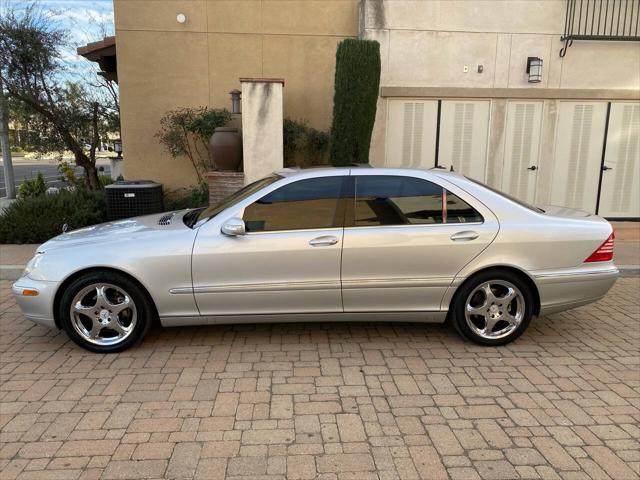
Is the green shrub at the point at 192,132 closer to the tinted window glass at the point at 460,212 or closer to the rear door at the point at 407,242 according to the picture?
the rear door at the point at 407,242

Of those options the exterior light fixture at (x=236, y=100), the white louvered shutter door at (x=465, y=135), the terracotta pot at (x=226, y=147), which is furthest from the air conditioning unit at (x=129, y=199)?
the white louvered shutter door at (x=465, y=135)

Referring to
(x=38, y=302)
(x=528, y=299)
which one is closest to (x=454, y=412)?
(x=528, y=299)

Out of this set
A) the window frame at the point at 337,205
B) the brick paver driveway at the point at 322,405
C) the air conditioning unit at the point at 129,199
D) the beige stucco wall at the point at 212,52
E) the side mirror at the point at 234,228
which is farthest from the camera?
the beige stucco wall at the point at 212,52

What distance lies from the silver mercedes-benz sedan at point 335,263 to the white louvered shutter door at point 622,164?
6.20 m

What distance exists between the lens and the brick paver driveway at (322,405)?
288 cm

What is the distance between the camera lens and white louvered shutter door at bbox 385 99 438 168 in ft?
31.2

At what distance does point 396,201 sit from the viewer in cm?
444

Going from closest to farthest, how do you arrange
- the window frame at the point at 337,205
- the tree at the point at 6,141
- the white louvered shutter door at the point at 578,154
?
→ the window frame at the point at 337,205, the white louvered shutter door at the point at 578,154, the tree at the point at 6,141

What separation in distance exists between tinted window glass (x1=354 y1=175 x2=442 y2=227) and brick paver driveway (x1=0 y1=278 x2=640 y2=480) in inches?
44.1

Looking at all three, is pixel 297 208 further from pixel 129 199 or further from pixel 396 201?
pixel 129 199

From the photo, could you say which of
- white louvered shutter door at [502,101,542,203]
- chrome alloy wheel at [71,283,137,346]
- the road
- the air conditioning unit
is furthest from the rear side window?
the road

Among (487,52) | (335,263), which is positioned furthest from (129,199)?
(487,52)

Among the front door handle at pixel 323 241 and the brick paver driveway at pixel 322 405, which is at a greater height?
the front door handle at pixel 323 241

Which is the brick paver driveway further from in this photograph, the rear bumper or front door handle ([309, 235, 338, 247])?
front door handle ([309, 235, 338, 247])
